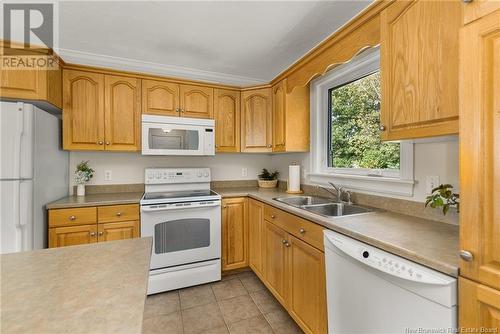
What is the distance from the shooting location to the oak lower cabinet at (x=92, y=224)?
1958 millimetres

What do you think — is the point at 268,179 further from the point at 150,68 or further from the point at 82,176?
the point at 82,176

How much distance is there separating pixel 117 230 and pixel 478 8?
2.62 meters

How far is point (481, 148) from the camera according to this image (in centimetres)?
72

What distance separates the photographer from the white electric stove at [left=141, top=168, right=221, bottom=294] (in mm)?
2195

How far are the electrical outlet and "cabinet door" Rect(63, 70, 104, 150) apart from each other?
2.75 metres

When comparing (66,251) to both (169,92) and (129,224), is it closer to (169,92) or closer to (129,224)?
(129,224)

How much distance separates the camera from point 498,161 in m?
0.69

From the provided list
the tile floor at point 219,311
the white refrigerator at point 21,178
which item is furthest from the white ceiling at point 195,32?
the tile floor at point 219,311

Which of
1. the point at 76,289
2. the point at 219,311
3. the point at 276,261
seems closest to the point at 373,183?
the point at 276,261

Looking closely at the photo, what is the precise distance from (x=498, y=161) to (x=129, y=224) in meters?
2.44

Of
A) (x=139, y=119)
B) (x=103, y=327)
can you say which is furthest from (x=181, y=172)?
(x=103, y=327)

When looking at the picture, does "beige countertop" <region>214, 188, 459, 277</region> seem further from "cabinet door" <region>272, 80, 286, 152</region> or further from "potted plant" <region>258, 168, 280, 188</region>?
"potted plant" <region>258, 168, 280, 188</region>

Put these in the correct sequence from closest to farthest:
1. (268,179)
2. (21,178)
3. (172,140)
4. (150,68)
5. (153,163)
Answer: (21,178), (172,140), (150,68), (153,163), (268,179)

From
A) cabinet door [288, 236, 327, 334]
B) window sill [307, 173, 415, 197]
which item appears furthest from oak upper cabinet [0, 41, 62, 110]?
window sill [307, 173, 415, 197]
